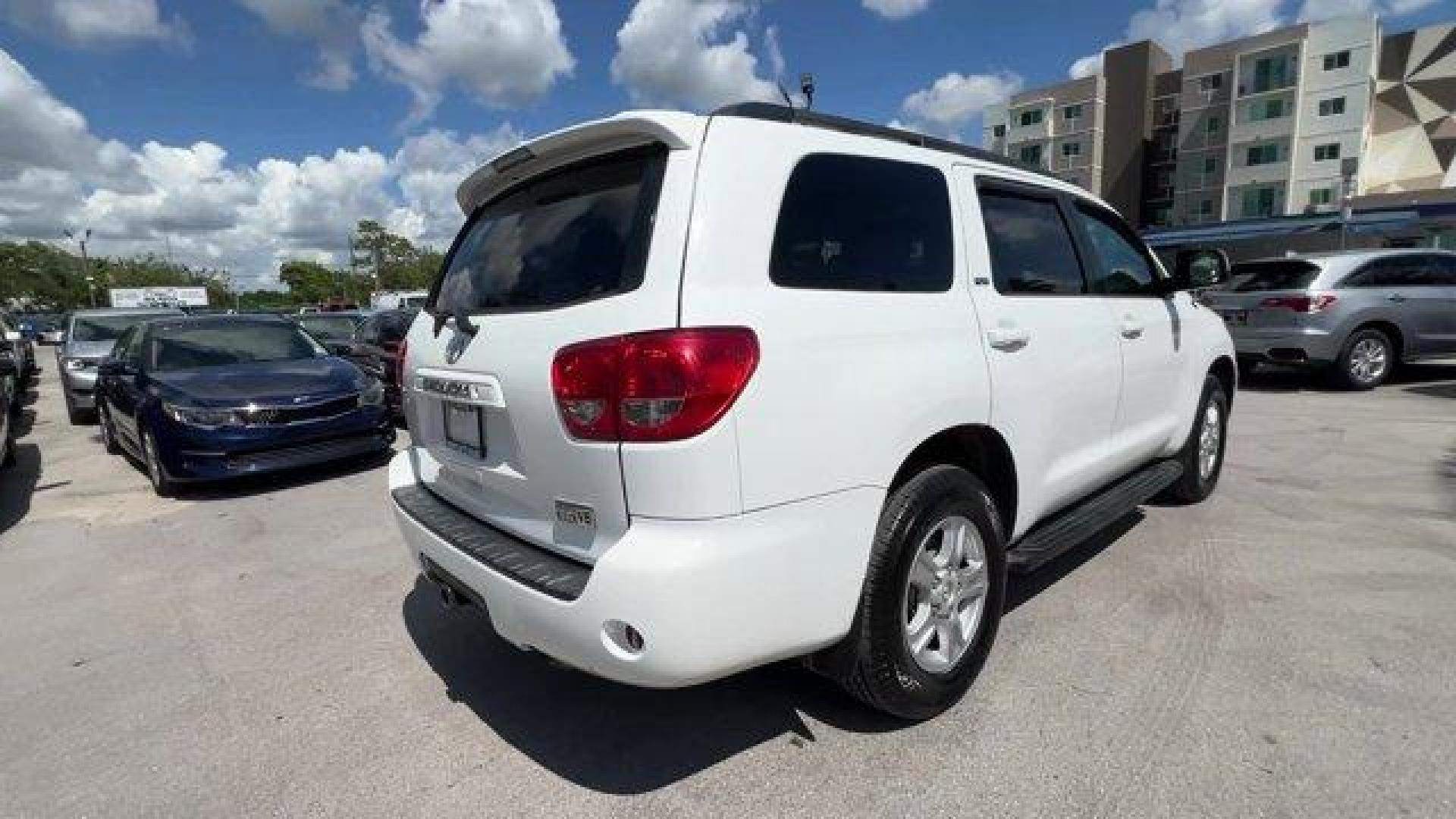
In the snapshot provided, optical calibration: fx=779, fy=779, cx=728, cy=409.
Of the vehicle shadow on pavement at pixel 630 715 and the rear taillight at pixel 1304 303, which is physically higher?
the rear taillight at pixel 1304 303

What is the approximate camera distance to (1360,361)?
9.42m

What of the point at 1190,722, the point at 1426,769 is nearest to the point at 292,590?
the point at 1190,722

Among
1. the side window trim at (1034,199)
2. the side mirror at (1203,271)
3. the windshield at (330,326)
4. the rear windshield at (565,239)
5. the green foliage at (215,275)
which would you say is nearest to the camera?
the rear windshield at (565,239)

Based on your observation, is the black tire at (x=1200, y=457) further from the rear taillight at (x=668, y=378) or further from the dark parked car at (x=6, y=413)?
the dark parked car at (x=6, y=413)

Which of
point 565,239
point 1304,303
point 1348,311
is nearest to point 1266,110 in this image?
point 1348,311

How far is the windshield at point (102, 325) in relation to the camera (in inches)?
468

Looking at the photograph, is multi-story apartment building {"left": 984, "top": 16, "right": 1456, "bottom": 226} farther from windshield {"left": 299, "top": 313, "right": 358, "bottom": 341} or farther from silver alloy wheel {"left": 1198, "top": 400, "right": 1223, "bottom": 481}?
silver alloy wheel {"left": 1198, "top": 400, "right": 1223, "bottom": 481}

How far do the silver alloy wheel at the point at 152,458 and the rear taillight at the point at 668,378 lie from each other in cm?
588

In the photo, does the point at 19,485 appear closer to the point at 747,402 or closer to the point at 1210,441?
the point at 747,402

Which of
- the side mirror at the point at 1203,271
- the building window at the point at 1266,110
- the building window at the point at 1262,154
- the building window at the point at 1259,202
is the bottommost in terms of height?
the side mirror at the point at 1203,271

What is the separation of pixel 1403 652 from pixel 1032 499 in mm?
1529

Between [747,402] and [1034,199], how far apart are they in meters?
2.06

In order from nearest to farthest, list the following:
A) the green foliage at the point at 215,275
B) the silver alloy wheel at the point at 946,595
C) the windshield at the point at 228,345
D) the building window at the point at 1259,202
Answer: the silver alloy wheel at the point at 946,595, the windshield at the point at 228,345, the building window at the point at 1259,202, the green foliage at the point at 215,275

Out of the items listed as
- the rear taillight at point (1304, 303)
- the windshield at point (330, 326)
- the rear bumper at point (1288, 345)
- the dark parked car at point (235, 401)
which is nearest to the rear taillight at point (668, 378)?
the dark parked car at point (235, 401)
